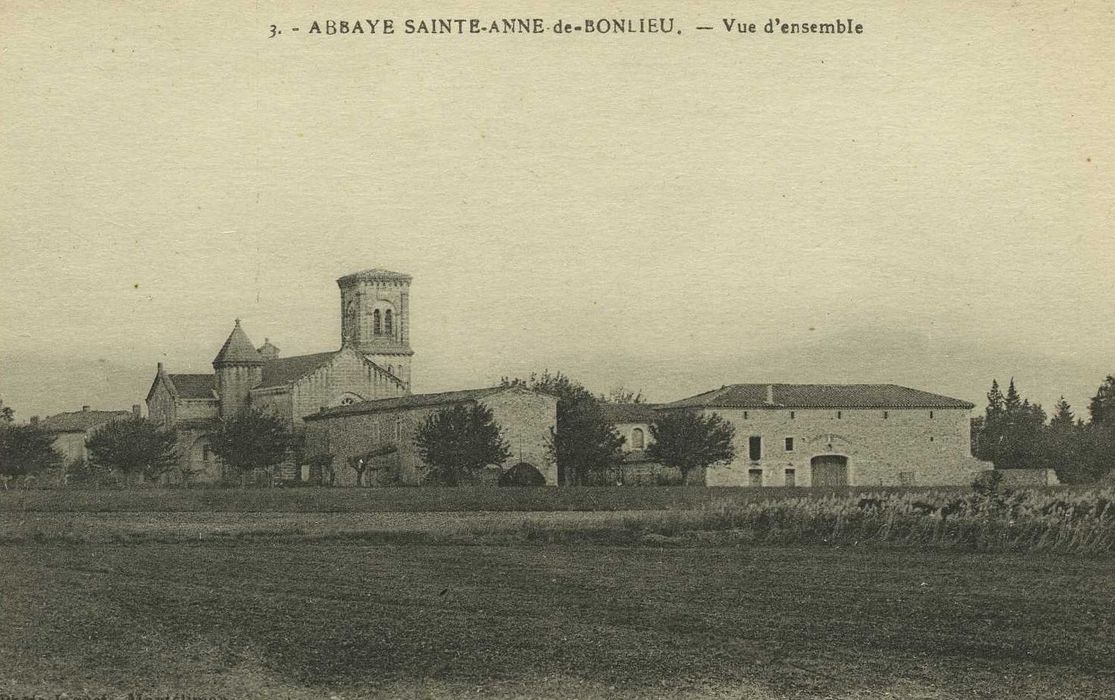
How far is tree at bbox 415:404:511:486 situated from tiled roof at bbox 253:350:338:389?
13.7 meters

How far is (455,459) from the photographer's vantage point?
51.2 m

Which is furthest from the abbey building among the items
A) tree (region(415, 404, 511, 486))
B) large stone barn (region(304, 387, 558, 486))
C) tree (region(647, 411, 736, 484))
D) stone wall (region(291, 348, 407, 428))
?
tree (region(647, 411, 736, 484))

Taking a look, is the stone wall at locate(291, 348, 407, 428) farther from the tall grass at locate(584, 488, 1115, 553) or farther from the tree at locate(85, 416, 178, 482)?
the tall grass at locate(584, 488, 1115, 553)

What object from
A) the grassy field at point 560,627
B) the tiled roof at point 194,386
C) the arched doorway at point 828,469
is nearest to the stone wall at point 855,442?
the arched doorway at point 828,469

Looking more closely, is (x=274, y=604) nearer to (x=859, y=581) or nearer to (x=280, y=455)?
(x=859, y=581)

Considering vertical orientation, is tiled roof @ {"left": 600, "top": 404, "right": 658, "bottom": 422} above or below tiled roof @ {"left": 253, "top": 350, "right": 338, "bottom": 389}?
below

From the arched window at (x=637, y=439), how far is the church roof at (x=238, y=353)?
19.9 m

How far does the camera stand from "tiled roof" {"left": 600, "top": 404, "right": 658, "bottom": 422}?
67.2 meters

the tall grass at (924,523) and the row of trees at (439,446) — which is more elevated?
the row of trees at (439,446)

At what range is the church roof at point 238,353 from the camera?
6600 centimetres

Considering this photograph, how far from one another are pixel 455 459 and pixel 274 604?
A: 3652 centimetres

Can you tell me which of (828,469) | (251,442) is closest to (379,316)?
(251,442)

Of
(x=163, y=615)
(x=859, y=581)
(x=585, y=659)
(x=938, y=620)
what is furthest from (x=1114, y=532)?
(x=163, y=615)

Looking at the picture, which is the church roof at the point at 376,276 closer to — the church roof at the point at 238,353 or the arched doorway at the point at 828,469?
the church roof at the point at 238,353
